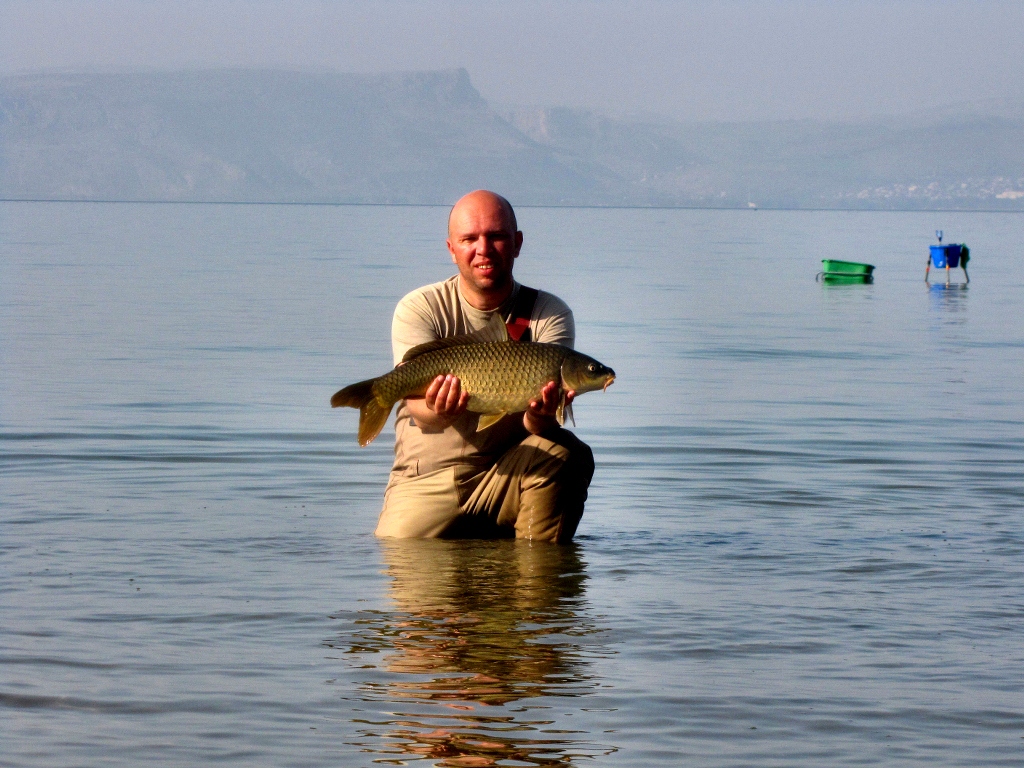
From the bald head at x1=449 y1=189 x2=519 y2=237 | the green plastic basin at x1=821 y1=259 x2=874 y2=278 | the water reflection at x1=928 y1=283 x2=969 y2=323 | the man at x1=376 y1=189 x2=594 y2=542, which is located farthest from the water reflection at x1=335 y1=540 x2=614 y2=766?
the green plastic basin at x1=821 y1=259 x2=874 y2=278

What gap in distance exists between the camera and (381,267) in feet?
164

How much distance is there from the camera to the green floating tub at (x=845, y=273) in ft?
144

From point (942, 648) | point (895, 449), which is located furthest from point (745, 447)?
point (942, 648)

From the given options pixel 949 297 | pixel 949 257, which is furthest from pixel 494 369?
pixel 949 257

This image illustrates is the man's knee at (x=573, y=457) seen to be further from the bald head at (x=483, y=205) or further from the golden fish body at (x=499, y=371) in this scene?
the bald head at (x=483, y=205)

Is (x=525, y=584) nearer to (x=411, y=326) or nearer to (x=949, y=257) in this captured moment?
(x=411, y=326)

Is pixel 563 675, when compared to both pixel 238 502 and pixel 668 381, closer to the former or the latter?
pixel 238 502

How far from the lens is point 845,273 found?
4397 cm

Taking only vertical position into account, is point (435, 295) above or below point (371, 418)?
above

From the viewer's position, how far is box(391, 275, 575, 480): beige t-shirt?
27.2 ft

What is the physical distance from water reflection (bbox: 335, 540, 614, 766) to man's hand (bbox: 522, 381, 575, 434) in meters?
0.79

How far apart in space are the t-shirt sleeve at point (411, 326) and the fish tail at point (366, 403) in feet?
1.16

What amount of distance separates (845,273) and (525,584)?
122 ft

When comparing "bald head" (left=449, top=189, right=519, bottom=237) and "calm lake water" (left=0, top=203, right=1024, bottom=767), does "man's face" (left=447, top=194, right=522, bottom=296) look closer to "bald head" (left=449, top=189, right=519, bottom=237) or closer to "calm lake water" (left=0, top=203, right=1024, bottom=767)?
"bald head" (left=449, top=189, right=519, bottom=237)
